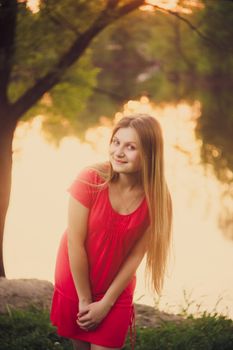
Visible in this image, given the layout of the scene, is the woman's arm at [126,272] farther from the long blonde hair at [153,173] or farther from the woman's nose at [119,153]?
the woman's nose at [119,153]

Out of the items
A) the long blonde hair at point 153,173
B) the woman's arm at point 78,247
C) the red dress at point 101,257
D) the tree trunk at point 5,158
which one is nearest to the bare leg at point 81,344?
the red dress at point 101,257

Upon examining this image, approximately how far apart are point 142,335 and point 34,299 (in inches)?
49.7

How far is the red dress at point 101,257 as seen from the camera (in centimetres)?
329

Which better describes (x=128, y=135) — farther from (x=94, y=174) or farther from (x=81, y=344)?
(x=81, y=344)

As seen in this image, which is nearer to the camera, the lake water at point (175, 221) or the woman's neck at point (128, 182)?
the woman's neck at point (128, 182)

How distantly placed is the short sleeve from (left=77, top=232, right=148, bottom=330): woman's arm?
0.36 metres

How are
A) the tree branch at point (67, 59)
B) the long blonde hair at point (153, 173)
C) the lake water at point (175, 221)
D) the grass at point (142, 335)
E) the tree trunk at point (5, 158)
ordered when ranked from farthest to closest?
the lake water at point (175, 221), the tree trunk at point (5, 158), the tree branch at point (67, 59), the grass at point (142, 335), the long blonde hair at point (153, 173)

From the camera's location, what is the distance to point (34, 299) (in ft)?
20.1

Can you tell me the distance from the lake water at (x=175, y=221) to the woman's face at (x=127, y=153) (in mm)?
745

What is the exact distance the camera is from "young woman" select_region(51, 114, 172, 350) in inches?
129

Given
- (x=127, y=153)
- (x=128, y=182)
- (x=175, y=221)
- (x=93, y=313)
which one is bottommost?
(x=175, y=221)

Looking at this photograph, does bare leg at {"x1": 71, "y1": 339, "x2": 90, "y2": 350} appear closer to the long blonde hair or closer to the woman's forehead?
the long blonde hair

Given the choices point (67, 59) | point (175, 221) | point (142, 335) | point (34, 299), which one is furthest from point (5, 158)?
point (175, 221)

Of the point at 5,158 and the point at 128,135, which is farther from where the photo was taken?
the point at 5,158
